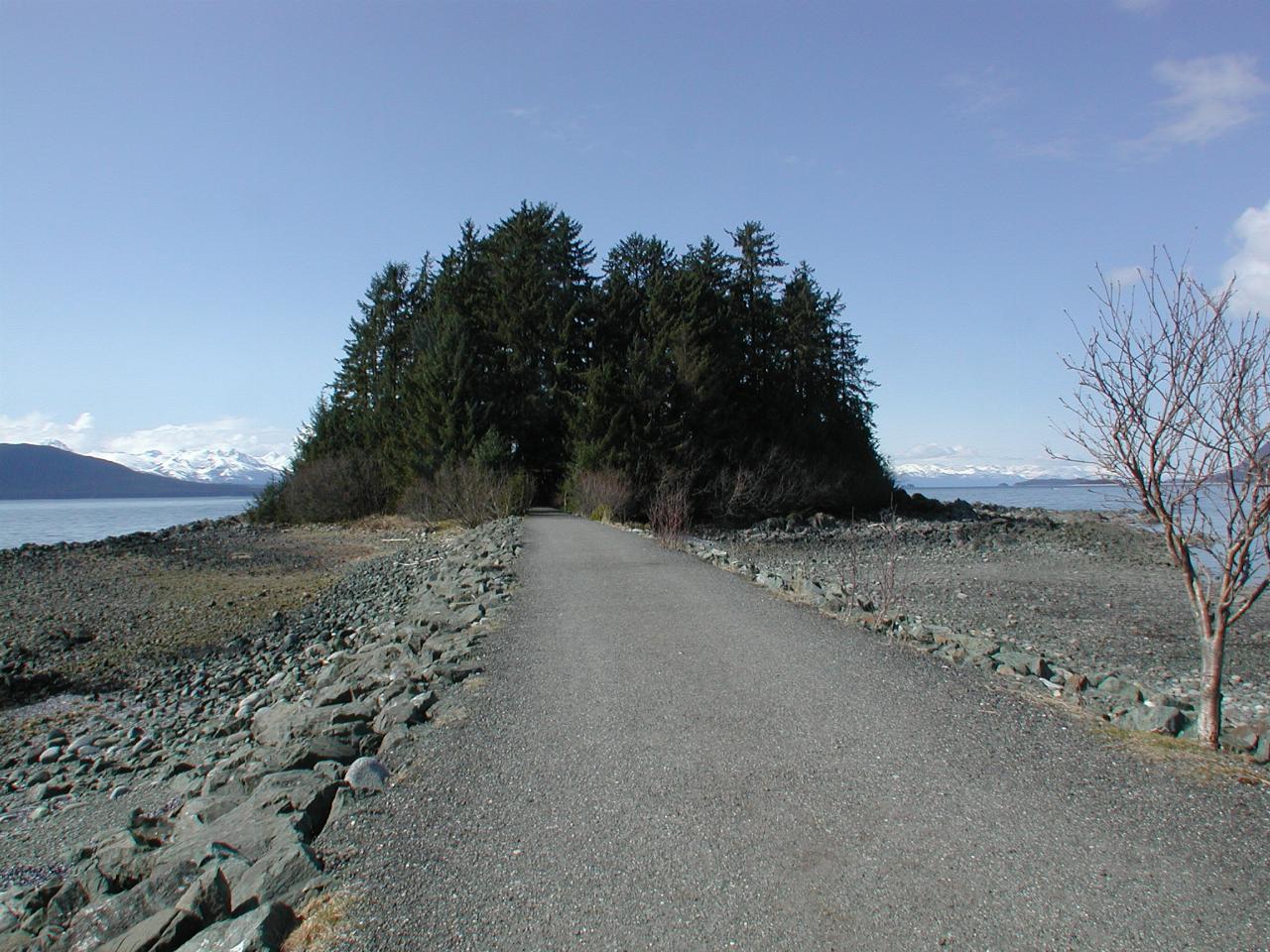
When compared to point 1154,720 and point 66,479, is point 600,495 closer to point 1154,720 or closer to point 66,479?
point 1154,720

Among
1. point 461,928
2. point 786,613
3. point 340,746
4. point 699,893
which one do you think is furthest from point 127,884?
point 786,613

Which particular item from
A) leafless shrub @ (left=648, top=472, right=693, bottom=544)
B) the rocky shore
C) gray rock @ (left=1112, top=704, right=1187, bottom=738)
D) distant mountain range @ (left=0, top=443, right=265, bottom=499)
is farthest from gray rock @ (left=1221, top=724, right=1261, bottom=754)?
distant mountain range @ (left=0, top=443, right=265, bottom=499)

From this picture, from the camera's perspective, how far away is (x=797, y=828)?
4.06 m

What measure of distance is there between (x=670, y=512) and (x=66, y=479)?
174809 millimetres

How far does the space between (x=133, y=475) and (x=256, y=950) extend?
21017 cm

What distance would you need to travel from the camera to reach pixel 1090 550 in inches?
1110

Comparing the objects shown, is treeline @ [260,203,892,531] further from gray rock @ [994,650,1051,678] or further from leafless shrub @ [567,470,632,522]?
gray rock @ [994,650,1051,678]

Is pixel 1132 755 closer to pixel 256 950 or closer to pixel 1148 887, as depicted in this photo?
pixel 1148 887

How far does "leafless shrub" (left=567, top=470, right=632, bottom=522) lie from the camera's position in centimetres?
2991

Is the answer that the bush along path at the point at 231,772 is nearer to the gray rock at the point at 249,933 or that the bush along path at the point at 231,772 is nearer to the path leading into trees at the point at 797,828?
the gray rock at the point at 249,933

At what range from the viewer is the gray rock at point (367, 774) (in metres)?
4.70

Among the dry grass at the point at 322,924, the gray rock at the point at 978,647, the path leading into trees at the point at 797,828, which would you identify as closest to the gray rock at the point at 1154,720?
the path leading into trees at the point at 797,828

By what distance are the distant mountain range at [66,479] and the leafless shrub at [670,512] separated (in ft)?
429

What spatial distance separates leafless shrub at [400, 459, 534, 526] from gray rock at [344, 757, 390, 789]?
79.9 feet
